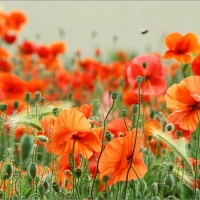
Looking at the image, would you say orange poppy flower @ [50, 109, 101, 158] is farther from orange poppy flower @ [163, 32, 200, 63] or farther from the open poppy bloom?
orange poppy flower @ [163, 32, 200, 63]

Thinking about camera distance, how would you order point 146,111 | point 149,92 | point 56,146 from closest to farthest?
point 56,146 → point 149,92 → point 146,111

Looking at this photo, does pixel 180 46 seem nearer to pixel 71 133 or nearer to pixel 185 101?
pixel 185 101

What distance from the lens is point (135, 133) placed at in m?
1.16

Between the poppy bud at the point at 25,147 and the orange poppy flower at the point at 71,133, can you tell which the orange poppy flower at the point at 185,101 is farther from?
the poppy bud at the point at 25,147

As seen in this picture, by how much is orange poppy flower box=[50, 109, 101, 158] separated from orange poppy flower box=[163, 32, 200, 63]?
0.61m

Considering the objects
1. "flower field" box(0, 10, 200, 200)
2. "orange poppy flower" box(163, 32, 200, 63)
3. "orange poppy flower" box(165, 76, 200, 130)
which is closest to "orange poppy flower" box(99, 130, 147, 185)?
"flower field" box(0, 10, 200, 200)

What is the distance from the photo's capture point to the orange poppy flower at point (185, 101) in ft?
4.19

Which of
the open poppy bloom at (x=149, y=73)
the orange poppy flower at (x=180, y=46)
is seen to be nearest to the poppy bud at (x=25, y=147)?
the open poppy bloom at (x=149, y=73)

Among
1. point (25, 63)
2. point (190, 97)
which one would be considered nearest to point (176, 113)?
point (190, 97)

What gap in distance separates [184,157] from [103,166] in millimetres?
178

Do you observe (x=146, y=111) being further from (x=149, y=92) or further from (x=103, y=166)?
(x=103, y=166)

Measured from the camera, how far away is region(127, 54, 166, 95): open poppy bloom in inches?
66.2

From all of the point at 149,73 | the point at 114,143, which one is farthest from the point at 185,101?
the point at 149,73

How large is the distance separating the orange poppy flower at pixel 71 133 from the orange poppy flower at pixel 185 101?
198 mm
